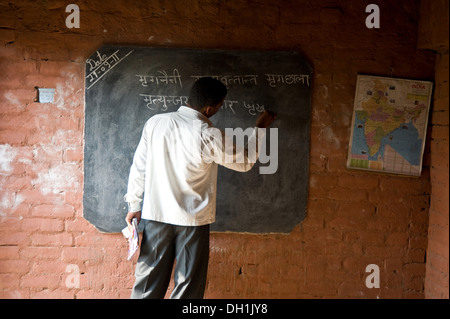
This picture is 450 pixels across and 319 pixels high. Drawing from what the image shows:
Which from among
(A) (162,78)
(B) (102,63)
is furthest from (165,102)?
(B) (102,63)

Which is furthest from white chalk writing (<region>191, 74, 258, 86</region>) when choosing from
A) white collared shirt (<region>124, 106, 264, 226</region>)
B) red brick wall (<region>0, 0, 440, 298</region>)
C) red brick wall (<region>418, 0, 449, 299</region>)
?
red brick wall (<region>418, 0, 449, 299</region>)

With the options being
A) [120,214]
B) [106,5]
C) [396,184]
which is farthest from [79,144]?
[396,184]

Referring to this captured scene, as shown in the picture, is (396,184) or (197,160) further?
(396,184)

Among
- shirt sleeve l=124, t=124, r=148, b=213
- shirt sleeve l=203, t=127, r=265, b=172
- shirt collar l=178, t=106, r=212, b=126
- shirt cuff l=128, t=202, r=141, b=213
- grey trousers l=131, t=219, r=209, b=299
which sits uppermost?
shirt collar l=178, t=106, r=212, b=126

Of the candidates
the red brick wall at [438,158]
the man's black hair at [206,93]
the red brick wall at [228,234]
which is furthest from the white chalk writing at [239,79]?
the red brick wall at [438,158]

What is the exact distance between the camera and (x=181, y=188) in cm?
238

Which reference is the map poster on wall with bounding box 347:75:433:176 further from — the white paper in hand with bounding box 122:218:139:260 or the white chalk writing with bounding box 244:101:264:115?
the white paper in hand with bounding box 122:218:139:260

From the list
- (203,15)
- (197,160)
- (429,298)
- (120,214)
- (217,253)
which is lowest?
(429,298)

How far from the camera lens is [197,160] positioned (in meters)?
2.35

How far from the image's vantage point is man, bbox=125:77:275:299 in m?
2.35

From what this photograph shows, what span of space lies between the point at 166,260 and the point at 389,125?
1.76 m

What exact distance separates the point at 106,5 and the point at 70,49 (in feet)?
1.28

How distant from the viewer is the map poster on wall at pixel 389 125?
9.48ft

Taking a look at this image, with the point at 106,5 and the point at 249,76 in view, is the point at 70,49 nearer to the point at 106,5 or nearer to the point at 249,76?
the point at 106,5
